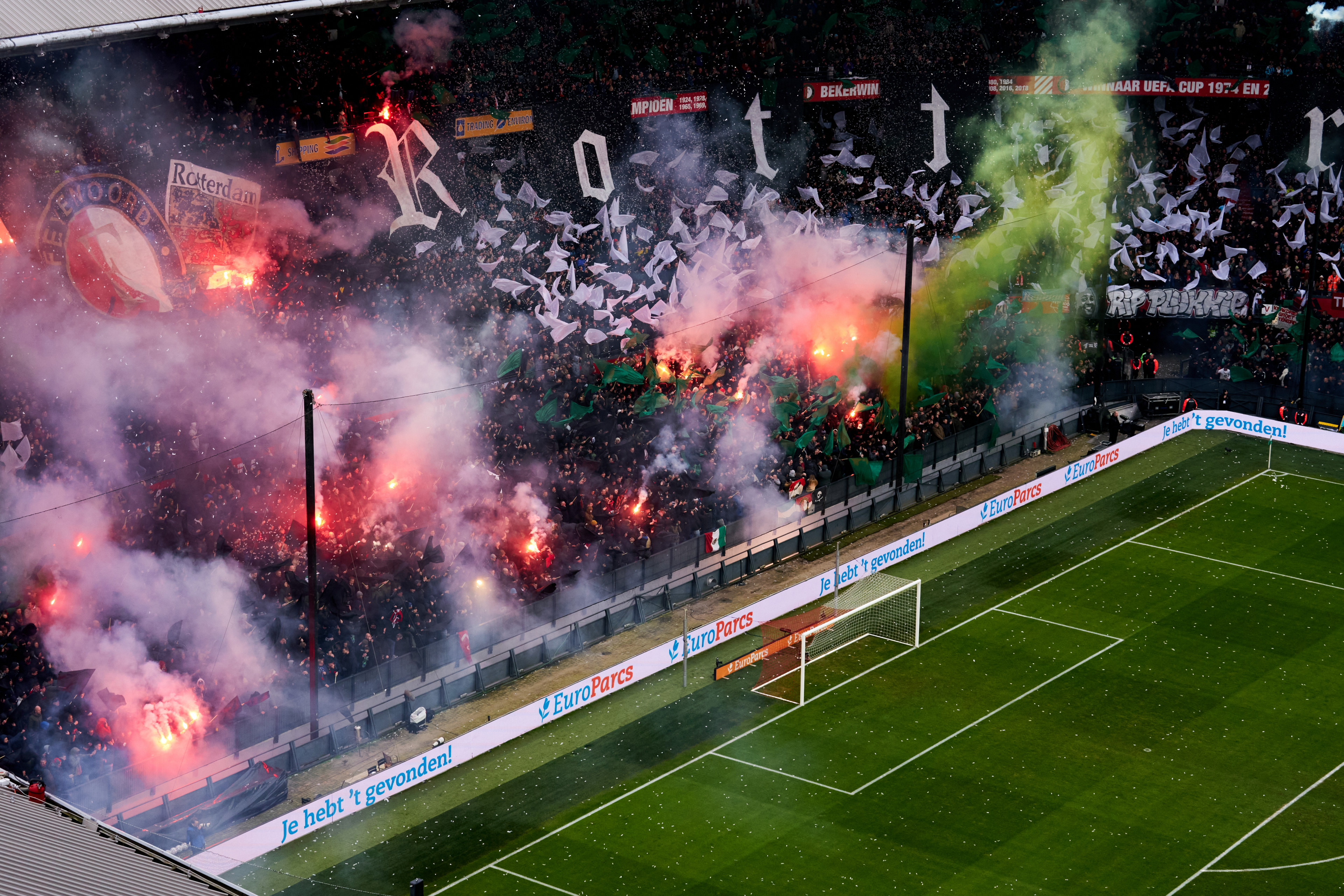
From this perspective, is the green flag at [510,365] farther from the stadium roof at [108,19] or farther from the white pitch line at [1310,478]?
the white pitch line at [1310,478]

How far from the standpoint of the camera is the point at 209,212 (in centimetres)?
3772

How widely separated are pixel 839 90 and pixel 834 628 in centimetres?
2097

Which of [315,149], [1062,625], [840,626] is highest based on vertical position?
[315,149]

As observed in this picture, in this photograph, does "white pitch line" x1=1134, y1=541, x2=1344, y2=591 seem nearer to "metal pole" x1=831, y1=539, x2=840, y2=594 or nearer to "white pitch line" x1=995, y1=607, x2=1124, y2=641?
"white pitch line" x1=995, y1=607, x2=1124, y2=641

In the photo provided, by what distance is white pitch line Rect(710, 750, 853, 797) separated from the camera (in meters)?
30.6

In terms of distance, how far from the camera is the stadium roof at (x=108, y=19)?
103 ft

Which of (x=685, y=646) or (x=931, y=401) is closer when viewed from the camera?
(x=685, y=646)

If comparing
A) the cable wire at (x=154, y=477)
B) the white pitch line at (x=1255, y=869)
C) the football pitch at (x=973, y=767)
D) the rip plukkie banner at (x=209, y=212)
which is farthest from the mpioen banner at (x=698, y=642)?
the rip plukkie banner at (x=209, y=212)

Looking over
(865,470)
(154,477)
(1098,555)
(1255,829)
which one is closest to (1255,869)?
(1255,829)

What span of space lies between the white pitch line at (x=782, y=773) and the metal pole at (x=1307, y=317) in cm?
2461

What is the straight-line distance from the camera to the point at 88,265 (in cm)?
3509

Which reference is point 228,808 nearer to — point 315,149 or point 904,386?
point 315,149

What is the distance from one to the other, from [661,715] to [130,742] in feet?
31.5

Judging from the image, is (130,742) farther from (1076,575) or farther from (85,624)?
(1076,575)
